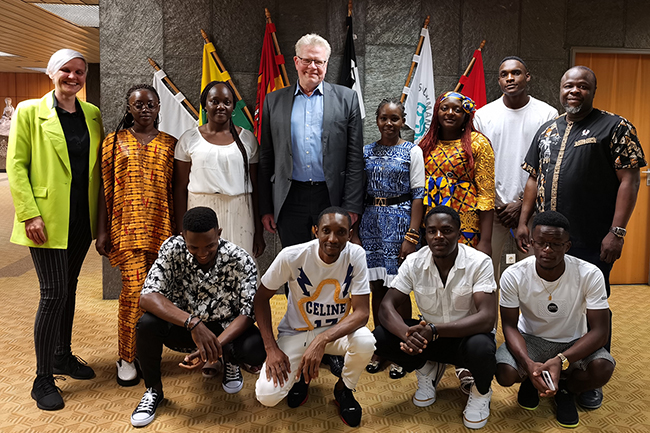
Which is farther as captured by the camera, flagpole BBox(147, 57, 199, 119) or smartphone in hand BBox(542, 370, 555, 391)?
flagpole BBox(147, 57, 199, 119)

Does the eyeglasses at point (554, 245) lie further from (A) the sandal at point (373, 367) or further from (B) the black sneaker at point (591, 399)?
(A) the sandal at point (373, 367)

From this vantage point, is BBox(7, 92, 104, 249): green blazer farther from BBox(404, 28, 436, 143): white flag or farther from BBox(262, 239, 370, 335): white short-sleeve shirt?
BBox(404, 28, 436, 143): white flag

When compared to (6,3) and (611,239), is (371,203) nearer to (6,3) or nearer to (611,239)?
(611,239)

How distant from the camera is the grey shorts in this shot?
2.34m

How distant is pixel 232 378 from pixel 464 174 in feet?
5.10

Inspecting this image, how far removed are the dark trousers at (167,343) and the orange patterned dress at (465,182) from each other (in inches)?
45.2

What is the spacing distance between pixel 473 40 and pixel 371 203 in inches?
91.3

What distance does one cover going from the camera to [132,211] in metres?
2.66

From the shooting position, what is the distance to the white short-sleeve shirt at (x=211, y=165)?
2.69 m

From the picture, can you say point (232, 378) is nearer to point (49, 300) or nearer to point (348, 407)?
point (348, 407)

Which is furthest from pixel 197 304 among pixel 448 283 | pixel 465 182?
pixel 465 182

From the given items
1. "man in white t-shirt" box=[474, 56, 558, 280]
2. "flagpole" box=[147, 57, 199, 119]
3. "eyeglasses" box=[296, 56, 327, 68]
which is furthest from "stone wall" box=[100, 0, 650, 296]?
"eyeglasses" box=[296, 56, 327, 68]

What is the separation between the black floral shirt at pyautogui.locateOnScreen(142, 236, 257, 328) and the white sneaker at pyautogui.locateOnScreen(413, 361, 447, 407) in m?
0.86

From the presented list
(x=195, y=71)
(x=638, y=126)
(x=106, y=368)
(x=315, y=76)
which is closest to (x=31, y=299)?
(x=106, y=368)
